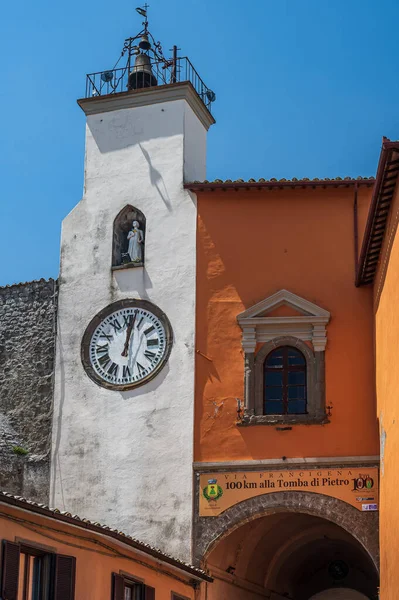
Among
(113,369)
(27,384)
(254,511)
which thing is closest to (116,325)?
(113,369)

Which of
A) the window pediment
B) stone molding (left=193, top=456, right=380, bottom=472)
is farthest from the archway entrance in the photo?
the window pediment

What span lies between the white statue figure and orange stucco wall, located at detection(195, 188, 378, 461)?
4.28 feet

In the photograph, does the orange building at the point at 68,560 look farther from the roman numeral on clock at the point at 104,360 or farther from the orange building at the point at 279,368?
the roman numeral on clock at the point at 104,360

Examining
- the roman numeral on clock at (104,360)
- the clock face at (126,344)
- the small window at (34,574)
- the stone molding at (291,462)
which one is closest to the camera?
the small window at (34,574)

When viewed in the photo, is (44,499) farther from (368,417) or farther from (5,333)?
(368,417)

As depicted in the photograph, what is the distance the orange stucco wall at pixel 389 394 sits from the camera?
18469 mm

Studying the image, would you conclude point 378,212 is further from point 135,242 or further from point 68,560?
point 68,560

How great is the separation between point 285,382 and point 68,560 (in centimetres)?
696

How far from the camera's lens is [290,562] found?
2833cm

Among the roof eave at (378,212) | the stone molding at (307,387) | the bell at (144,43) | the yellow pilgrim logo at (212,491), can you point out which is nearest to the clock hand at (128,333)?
the stone molding at (307,387)

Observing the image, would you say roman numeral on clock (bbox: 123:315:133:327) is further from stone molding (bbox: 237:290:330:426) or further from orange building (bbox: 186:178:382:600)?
stone molding (bbox: 237:290:330:426)

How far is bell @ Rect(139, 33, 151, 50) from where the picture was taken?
2722 centimetres

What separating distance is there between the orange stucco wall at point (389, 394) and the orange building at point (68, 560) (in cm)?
361

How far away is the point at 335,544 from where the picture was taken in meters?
28.5
